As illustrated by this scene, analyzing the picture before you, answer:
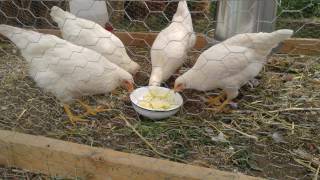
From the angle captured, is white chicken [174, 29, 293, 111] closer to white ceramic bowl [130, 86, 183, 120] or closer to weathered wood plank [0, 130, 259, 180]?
white ceramic bowl [130, 86, 183, 120]

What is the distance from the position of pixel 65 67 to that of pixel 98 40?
348 millimetres

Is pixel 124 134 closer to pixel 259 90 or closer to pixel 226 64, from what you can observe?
pixel 226 64

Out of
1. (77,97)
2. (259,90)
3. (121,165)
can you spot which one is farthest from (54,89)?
(259,90)

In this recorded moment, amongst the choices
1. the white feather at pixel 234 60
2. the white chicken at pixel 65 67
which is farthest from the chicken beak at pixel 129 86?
the white feather at pixel 234 60

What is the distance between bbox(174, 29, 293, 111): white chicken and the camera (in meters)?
1.67

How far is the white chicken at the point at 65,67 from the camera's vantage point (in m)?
1.67

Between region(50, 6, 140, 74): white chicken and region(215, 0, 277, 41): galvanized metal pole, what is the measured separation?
20.7 inches

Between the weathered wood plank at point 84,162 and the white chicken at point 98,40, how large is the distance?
722mm

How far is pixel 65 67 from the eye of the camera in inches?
65.4

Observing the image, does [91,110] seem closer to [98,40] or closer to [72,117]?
[72,117]

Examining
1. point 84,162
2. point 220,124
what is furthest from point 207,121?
point 84,162

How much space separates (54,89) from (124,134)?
41 centimetres

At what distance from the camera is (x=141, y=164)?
1208 mm

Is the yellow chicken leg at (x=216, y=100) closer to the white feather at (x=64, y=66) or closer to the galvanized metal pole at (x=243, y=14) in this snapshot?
the galvanized metal pole at (x=243, y=14)
